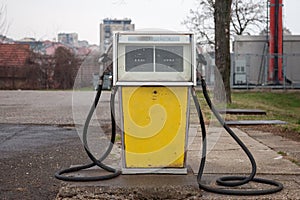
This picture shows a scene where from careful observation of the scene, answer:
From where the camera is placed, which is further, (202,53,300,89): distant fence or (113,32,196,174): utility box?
(202,53,300,89): distant fence

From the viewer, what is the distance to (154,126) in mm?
5508

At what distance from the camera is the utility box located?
5.42 meters

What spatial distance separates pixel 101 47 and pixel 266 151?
9.96 feet

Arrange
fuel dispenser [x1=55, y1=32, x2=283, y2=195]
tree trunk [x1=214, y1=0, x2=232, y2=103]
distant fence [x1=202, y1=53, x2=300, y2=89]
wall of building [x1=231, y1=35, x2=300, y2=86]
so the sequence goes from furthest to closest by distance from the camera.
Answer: wall of building [x1=231, y1=35, x2=300, y2=86] → distant fence [x1=202, y1=53, x2=300, y2=89] → tree trunk [x1=214, y1=0, x2=232, y2=103] → fuel dispenser [x1=55, y1=32, x2=283, y2=195]

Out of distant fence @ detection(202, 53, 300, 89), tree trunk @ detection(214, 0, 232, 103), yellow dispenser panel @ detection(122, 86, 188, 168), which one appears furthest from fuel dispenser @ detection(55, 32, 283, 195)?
distant fence @ detection(202, 53, 300, 89)

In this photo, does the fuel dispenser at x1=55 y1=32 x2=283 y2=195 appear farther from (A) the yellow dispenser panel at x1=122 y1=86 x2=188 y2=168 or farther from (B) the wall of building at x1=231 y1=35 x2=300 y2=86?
(B) the wall of building at x1=231 y1=35 x2=300 y2=86

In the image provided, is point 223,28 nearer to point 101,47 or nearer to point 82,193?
point 101,47

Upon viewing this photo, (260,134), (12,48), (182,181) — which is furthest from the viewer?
(12,48)

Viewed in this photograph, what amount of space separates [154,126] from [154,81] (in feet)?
1.57

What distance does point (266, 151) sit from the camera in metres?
7.86

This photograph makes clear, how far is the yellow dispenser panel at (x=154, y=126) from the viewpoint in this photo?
214 inches

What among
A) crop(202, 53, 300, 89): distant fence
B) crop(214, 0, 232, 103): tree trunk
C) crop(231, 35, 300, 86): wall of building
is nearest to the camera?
crop(214, 0, 232, 103): tree trunk

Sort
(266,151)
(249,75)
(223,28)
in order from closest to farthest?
1. (266,151)
2. (223,28)
3. (249,75)

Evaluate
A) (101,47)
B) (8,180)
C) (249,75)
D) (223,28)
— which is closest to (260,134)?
(101,47)
